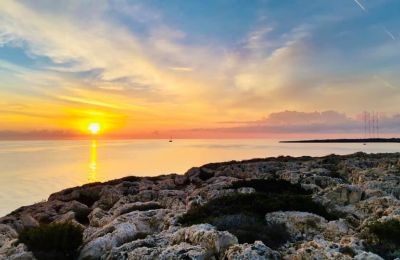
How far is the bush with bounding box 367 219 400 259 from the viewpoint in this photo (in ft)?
38.2

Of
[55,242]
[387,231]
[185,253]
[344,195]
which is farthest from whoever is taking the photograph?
[344,195]

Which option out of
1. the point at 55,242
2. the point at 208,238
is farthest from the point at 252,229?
the point at 55,242

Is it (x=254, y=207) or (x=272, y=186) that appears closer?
(x=254, y=207)

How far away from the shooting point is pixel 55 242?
14.0m

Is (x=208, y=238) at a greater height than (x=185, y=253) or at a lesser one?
greater

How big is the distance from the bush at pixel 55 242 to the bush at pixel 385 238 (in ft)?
31.4

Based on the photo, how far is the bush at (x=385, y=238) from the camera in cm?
1166

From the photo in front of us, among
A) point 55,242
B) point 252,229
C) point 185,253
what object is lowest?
point 55,242

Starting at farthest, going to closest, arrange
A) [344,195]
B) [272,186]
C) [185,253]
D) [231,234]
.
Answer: [272,186]
[344,195]
[231,234]
[185,253]

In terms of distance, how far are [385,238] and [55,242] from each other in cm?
1076

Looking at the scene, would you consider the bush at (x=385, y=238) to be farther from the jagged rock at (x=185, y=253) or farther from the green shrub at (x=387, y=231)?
the jagged rock at (x=185, y=253)

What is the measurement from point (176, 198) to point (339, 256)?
18.5 meters

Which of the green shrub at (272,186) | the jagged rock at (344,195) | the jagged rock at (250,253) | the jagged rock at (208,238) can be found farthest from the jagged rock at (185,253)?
the green shrub at (272,186)

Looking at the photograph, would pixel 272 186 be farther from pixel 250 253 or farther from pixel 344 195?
pixel 250 253
